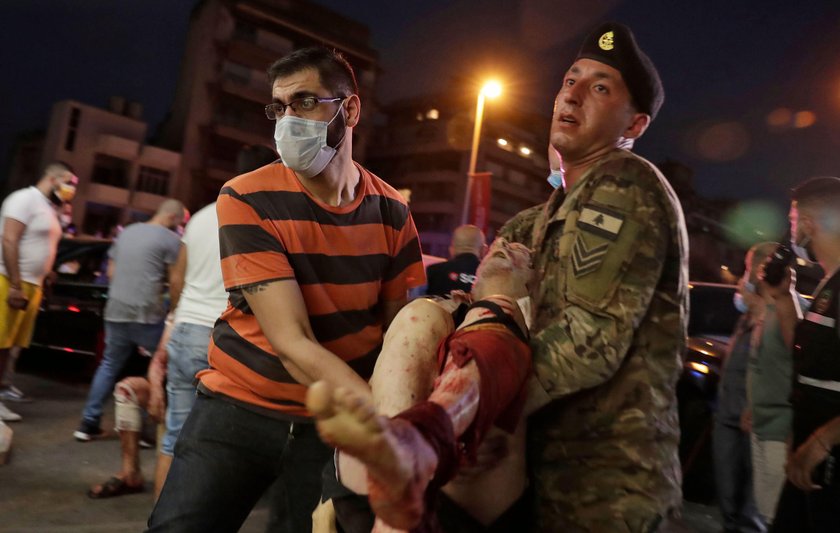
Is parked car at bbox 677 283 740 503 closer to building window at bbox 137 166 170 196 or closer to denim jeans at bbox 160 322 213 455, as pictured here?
denim jeans at bbox 160 322 213 455

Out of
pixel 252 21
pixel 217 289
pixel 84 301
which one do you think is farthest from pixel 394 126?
pixel 217 289

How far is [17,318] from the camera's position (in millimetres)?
5629

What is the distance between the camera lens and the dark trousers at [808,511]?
257 centimetres

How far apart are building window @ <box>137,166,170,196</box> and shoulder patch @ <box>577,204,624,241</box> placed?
35.6 metres

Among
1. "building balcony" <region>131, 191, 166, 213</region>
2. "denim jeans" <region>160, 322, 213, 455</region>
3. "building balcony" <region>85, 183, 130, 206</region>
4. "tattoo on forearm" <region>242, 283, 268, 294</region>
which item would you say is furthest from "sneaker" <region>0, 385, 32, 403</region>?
"building balcony" <region>85, 183, 130, 206</region>

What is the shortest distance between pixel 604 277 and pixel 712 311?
548cm

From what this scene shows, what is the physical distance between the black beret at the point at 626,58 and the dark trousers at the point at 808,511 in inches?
77.5

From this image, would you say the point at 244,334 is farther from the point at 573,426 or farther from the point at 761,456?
the point at 761,456

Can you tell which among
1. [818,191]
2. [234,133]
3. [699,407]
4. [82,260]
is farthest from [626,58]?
[234,133]

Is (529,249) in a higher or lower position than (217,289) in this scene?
higher

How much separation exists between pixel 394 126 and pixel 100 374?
144 ft

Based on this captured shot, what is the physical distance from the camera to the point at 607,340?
1391mm

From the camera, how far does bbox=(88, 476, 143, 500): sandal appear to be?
4.26 m

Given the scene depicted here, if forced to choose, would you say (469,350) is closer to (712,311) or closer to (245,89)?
(712,311)
